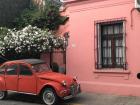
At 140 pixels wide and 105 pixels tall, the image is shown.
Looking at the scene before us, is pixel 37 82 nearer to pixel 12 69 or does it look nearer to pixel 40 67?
pixel 40 67

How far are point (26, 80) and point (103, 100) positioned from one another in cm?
303

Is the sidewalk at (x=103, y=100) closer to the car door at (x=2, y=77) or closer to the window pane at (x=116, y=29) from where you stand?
the window pane at (x=116, y=29)

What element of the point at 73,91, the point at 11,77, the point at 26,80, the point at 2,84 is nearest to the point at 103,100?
the point at 73,91

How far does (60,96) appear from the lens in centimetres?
1321

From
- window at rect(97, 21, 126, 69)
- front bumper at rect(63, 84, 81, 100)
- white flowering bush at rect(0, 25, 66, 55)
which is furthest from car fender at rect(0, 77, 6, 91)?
window at rect(97, 21, 126, 69)

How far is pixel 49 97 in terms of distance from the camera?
534 inches

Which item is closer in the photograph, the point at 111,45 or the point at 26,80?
the point at 26,80

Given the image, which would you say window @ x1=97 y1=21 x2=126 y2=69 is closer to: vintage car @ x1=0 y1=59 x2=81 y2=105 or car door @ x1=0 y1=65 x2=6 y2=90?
vintage car @ x1=0 y1=59 x2=81 y2=105

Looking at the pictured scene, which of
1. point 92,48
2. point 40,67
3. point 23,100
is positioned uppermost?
point 92,48

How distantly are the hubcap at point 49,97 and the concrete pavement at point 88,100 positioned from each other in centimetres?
54

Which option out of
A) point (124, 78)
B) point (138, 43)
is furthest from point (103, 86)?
point (138, 43)

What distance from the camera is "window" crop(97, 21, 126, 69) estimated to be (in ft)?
49.6

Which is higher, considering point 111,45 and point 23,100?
point 111,45

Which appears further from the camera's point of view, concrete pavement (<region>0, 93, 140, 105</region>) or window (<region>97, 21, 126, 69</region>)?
window (<region>97, 21, 126, 69</region>)
